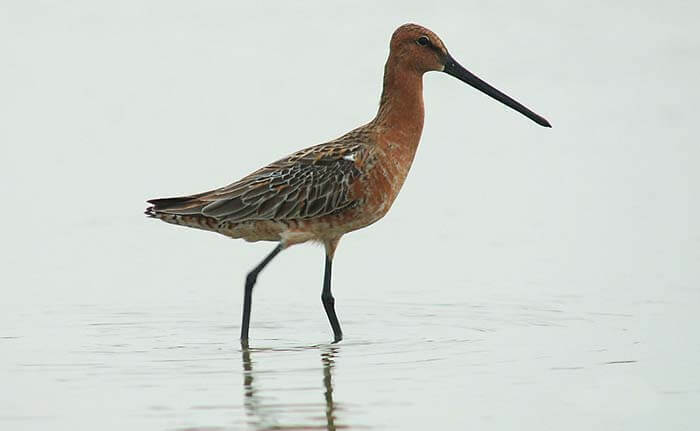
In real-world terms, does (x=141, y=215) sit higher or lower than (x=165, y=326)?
higher

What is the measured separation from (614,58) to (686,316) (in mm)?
8175

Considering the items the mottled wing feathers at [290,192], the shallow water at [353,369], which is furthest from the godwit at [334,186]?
the shallow water at [353,369]

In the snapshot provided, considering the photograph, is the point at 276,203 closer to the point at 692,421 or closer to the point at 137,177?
the point at 692,421

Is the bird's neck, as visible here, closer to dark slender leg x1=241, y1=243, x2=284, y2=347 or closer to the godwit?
the godwit

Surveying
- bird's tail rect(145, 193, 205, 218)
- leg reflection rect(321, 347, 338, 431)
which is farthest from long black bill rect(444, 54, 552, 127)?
leg reflection rect(321, 347, 338, 431)

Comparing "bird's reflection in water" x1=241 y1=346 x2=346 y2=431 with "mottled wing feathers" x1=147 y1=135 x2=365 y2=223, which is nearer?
"bird's reflection in water" x1=241 y1=346 x2=346 y2=431

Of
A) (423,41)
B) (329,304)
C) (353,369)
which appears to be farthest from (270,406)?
(423,41)

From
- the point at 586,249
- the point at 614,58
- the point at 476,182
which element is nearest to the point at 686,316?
the point at 586,249

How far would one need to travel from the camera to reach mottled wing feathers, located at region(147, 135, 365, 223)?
9.05 metres

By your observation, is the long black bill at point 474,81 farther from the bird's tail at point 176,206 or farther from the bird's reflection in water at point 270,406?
the bird's reflection in water at point 270,406

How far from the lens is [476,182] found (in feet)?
42.2

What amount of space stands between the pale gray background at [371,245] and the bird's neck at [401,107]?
1.15m

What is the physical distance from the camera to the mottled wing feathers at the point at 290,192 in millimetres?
9055

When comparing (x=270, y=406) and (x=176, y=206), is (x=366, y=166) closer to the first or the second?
(x=176, y=206)
